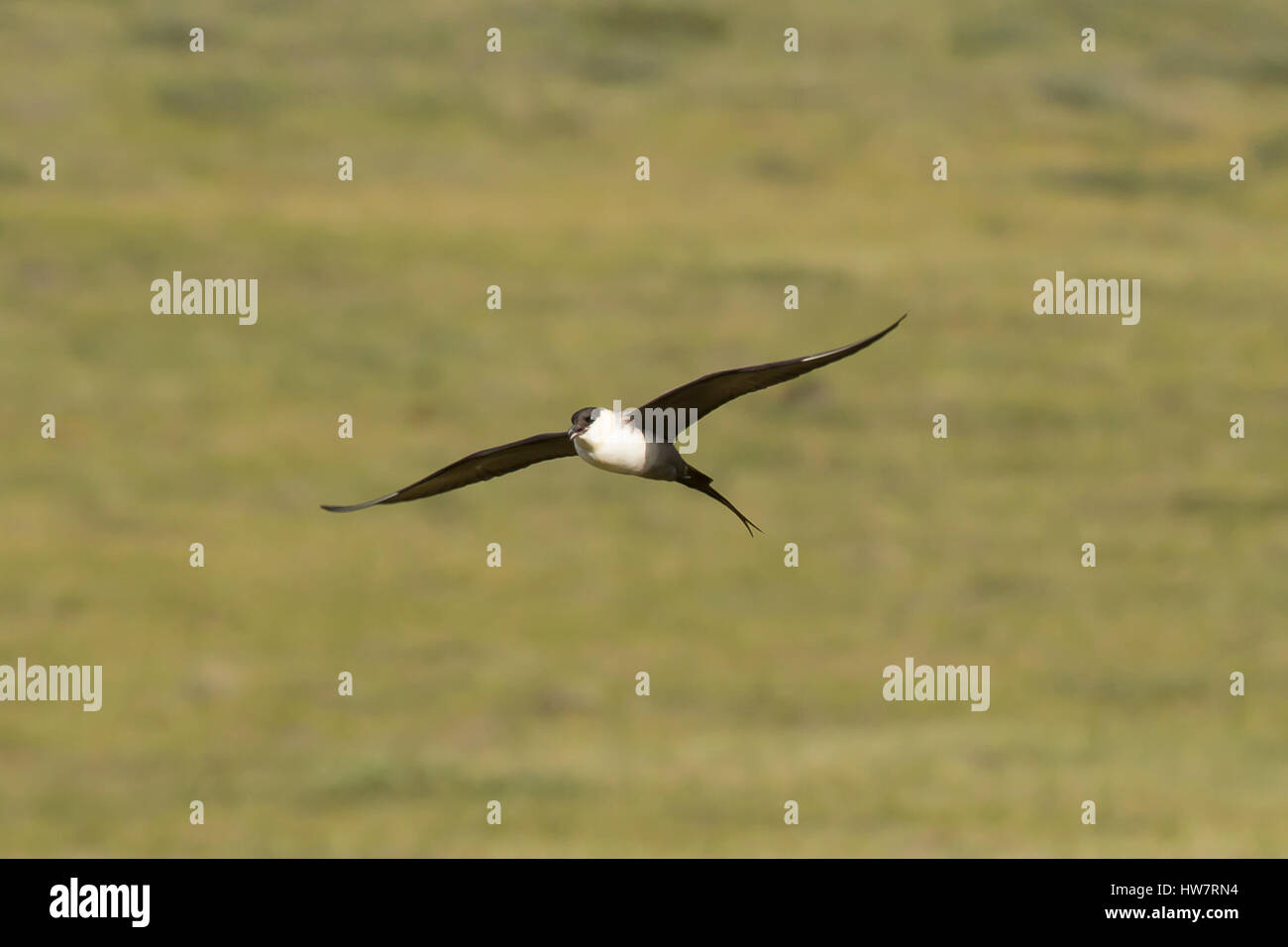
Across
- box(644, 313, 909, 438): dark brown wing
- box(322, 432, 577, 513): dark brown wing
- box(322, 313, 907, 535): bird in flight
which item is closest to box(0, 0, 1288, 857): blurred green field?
box(322, 432, 577, 513): dark brown wing

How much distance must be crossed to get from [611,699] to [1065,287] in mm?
22972

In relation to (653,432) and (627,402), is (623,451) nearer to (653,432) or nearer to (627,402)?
(653,432)

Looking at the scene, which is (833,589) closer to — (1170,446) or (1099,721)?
(1099,721)

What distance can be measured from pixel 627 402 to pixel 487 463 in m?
38.5

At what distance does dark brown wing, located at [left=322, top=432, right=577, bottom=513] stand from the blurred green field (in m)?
25.1

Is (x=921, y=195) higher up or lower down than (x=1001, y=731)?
higher up

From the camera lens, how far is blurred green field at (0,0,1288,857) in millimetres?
34312

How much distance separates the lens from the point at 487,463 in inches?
228

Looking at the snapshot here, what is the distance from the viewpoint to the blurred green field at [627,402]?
34312 mm

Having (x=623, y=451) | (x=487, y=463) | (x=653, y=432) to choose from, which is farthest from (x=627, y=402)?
(x=623, y=451)

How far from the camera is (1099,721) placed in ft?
126

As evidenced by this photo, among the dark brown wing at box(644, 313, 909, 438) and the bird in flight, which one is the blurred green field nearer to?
the bird in flight

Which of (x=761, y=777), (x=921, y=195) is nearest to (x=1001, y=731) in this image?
(x=761, y=777)

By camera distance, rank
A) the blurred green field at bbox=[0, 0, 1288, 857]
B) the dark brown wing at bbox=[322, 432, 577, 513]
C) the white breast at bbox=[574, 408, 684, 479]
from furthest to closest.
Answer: the blurred green field at bbox=[0, 0, 1288, 857] < the dark brown wing at bbox=[322, 432, 577, 513] < the white breast at bbox=[574, 408, 684, 479]
